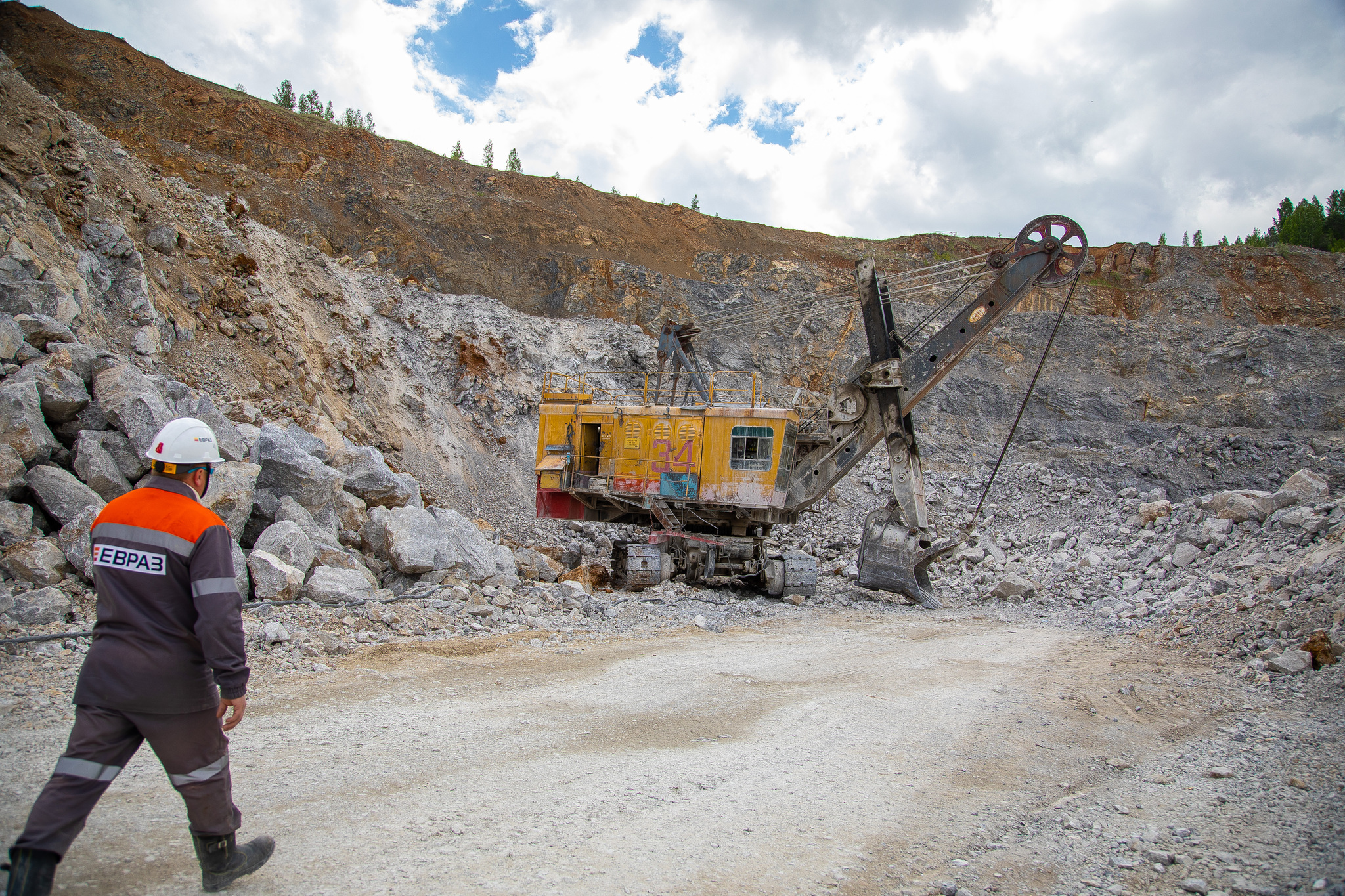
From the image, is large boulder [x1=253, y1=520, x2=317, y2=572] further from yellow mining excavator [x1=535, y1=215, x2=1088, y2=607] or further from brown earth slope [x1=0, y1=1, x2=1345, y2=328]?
brown earth slope [x1=0, y1=1, x2=1345, y2=328]

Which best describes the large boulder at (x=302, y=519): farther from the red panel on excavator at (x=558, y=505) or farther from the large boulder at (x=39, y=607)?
the red panel on excavator at (x=558, y=505)

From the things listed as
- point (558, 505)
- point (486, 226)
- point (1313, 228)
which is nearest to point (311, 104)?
point (486, 226)

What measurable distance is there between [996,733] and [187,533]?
506 centimetres

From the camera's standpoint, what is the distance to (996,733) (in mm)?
5023

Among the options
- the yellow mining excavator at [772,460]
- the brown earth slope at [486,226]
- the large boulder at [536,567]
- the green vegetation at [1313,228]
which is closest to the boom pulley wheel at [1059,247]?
the yellow mining excavator at [772,460]

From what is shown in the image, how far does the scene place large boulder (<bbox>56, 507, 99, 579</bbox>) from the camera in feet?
19.9

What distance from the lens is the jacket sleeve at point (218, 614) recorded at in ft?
8.43

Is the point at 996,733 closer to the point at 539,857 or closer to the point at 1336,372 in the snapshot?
the point at 539,857

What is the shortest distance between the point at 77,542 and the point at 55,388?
6.78 ft

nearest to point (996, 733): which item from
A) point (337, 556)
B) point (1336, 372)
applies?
point (337, 556)

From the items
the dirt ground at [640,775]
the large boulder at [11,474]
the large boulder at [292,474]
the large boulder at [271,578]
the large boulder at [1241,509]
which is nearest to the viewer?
the dirt ground at [640,775]

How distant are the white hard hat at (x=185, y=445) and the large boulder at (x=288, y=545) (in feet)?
16.5

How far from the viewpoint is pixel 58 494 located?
21.1 ft

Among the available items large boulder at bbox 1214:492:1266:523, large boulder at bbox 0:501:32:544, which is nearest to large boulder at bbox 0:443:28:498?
large boulder at bbox 0:501:32:544
